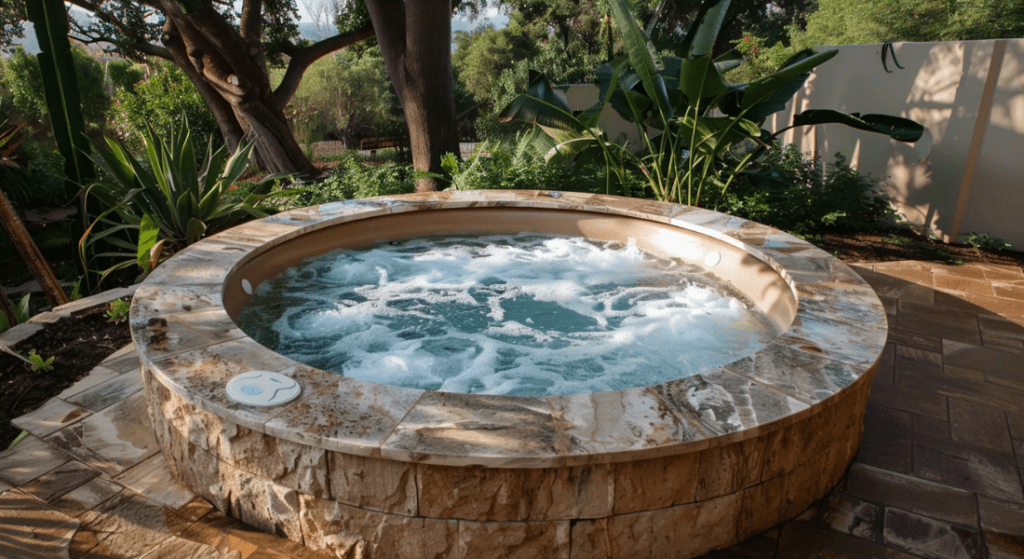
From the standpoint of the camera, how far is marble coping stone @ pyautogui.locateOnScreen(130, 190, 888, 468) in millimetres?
1819

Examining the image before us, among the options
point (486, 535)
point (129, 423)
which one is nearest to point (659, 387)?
point (486, 535)

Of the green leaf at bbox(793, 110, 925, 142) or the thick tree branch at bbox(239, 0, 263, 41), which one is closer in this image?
the green leaf at bbox(793, 110, 925, 142)

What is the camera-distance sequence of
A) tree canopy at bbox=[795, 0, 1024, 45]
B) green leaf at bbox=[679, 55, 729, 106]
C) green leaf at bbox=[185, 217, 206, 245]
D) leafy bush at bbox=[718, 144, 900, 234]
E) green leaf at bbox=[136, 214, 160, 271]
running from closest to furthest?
1. green leaf at bbox=[136, 214, 160, 271]
2. green leaf at bbox=[185, 217, 206, 245]
3. green leaf at bbox=[679, 55, 729, 106]
4. leafy bush at bbox=[718, 144, 900, 234]
5. tree canopy at bbox=[795, 0, 1024, 45]

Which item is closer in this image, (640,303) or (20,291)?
(640,303)

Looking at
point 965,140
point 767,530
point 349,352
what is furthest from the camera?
point 965,140

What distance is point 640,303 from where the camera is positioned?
13.0ft

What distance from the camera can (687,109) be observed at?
514 centimetres

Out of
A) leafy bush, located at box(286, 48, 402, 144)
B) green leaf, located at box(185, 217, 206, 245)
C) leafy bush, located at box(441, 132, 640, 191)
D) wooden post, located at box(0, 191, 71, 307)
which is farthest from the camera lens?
leafy bush, located at box(286, 48, 402, 144)

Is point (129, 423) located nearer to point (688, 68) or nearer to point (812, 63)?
point (688, 68)

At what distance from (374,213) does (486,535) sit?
129 inches

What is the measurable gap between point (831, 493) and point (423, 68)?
576 cm

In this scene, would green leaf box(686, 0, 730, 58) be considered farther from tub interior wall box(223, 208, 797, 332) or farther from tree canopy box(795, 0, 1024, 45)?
tree canopy box(795, 0, 1024, 45)

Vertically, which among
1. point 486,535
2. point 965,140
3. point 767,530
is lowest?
point 767,530

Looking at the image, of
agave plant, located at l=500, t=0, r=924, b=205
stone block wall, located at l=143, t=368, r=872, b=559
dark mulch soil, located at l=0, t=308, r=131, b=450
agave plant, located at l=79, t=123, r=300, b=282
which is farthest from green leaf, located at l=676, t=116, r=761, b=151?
dark mulch soil, located at l=0, t=308, r=131, b=450
